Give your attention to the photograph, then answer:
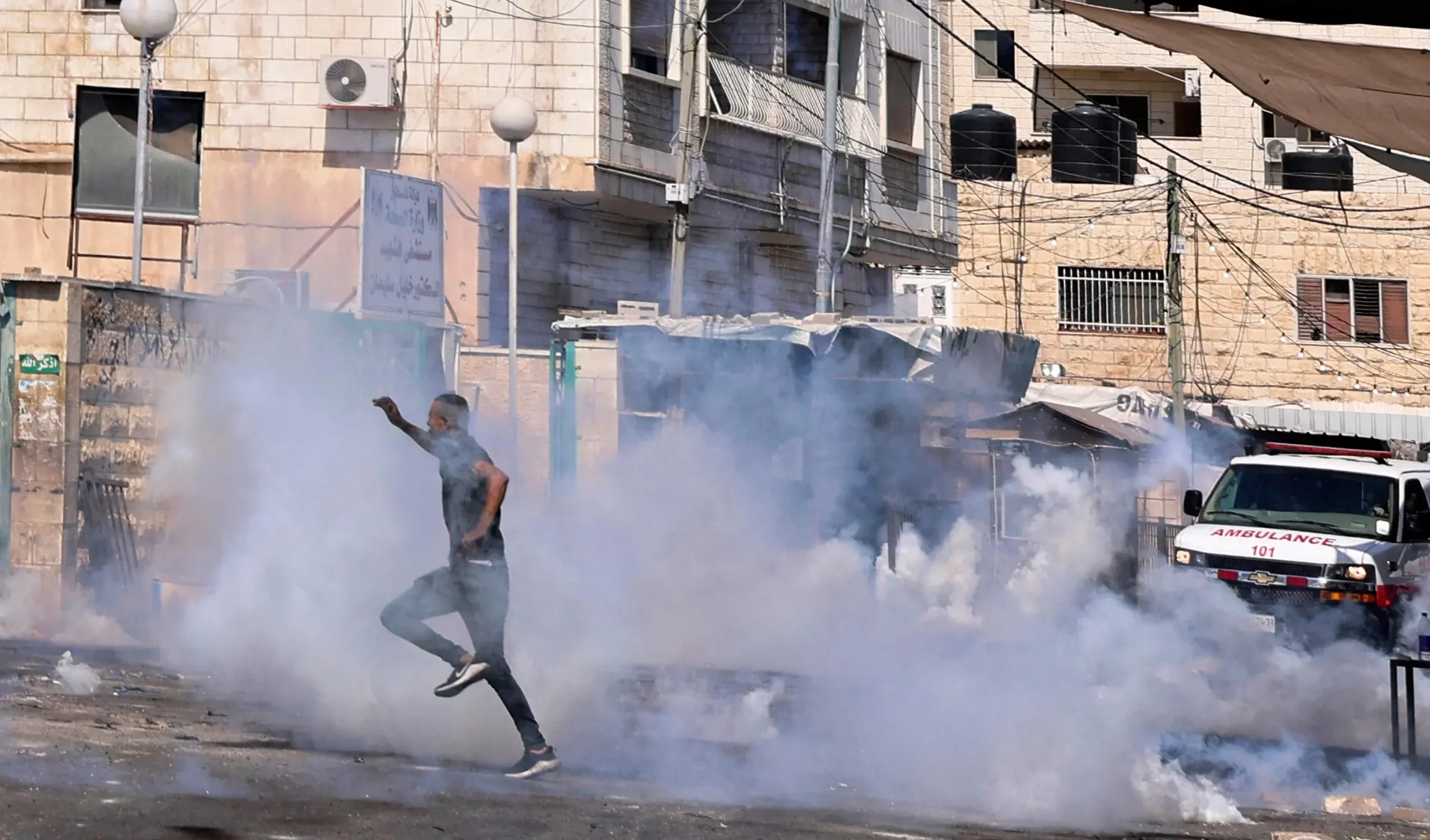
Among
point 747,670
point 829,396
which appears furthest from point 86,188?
point 747,670

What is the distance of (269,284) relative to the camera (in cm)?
1934

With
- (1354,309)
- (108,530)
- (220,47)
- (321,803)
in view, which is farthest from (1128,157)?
(321,803)

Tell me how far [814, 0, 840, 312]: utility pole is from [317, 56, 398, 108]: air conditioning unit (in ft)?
15.3

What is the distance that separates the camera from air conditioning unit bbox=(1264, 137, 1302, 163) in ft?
119

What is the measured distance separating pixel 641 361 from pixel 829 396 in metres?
1.64

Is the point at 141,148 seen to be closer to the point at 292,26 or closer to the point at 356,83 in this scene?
the point at 356,83

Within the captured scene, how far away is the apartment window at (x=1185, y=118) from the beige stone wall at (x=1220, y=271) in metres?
4.24

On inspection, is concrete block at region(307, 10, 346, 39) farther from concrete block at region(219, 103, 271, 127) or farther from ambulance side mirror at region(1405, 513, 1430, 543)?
ambulance side mirror at region(1405, 513, 1430, 543)

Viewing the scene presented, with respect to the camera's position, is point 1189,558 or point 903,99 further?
point 903,99

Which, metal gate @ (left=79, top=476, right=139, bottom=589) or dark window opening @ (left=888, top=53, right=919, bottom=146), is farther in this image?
dark window opening @ (left=888, top=53, right=919, bottom=146)

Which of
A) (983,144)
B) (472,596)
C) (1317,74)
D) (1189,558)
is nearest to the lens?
(472,596)

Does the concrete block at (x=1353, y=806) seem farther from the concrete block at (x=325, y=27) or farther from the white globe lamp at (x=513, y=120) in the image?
the concrete block at (x=325, y=27)

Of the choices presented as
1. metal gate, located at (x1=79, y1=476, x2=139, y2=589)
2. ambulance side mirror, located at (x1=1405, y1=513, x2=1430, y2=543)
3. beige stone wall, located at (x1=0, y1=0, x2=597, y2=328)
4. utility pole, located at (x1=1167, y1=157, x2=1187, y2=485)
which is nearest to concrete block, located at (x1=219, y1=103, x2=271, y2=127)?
beige stone wall, located at (x1=0, y1=0, x2=597, y2=328)

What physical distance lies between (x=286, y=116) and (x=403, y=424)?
476 inches
